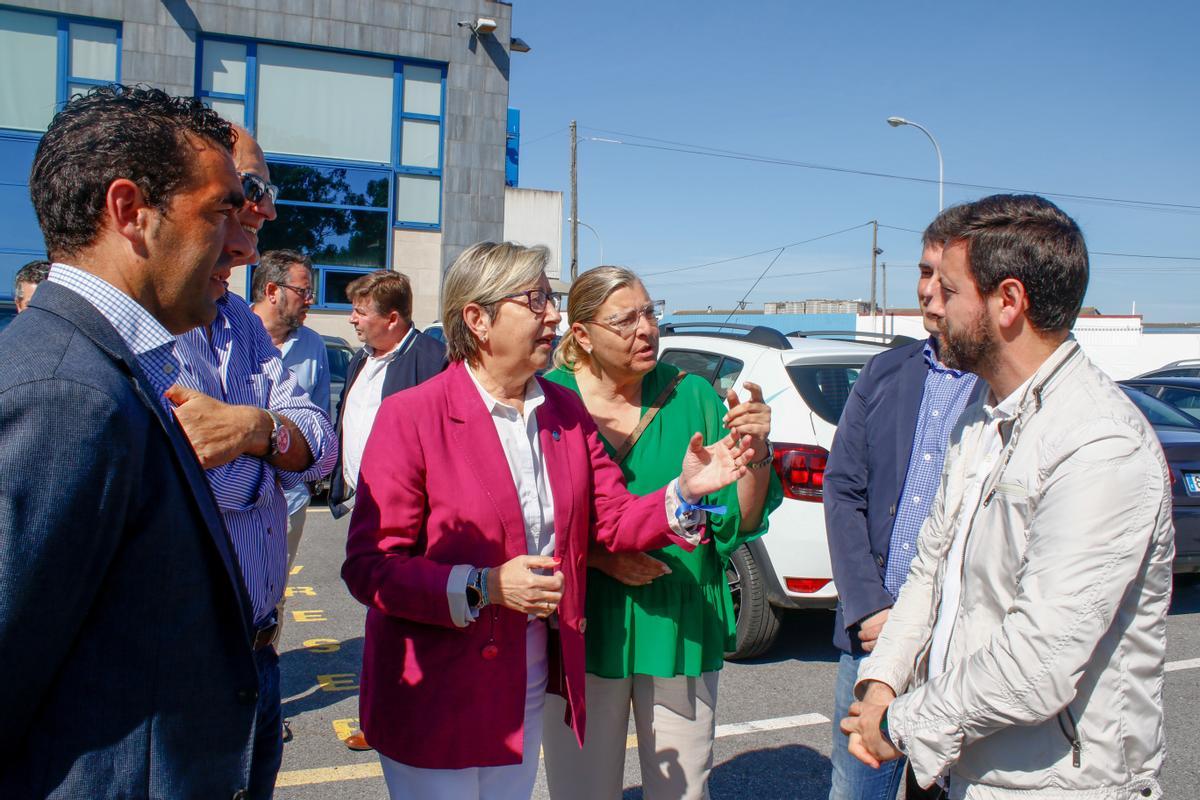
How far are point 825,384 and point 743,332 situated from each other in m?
1.08

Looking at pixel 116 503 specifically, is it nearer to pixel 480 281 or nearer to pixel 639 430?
pixel 480 281

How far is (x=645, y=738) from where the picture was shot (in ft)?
9.29

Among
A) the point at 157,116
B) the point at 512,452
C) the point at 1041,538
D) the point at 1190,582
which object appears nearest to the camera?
the point at 157,116

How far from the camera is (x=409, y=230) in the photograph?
19250mm

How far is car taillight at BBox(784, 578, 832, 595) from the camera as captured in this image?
503 cm

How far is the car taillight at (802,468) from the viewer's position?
4.92 meters

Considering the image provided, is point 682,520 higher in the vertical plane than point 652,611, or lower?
higher

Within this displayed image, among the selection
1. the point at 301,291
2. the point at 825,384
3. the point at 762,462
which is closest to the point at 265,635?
the point at 762,462

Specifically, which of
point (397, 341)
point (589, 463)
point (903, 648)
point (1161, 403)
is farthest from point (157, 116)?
point (1161, 403)

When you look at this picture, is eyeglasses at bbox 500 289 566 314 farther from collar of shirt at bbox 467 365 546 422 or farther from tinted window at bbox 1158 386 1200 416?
tinted window at bbox 1158 386 1200 416

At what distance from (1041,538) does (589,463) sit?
1.34 m

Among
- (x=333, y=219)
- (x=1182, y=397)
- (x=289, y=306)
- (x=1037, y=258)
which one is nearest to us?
(x=1037, y=258)

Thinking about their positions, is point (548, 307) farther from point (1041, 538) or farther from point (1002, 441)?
point (1041, 538)

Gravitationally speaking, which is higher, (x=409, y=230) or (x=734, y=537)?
(x=409, y=230)
